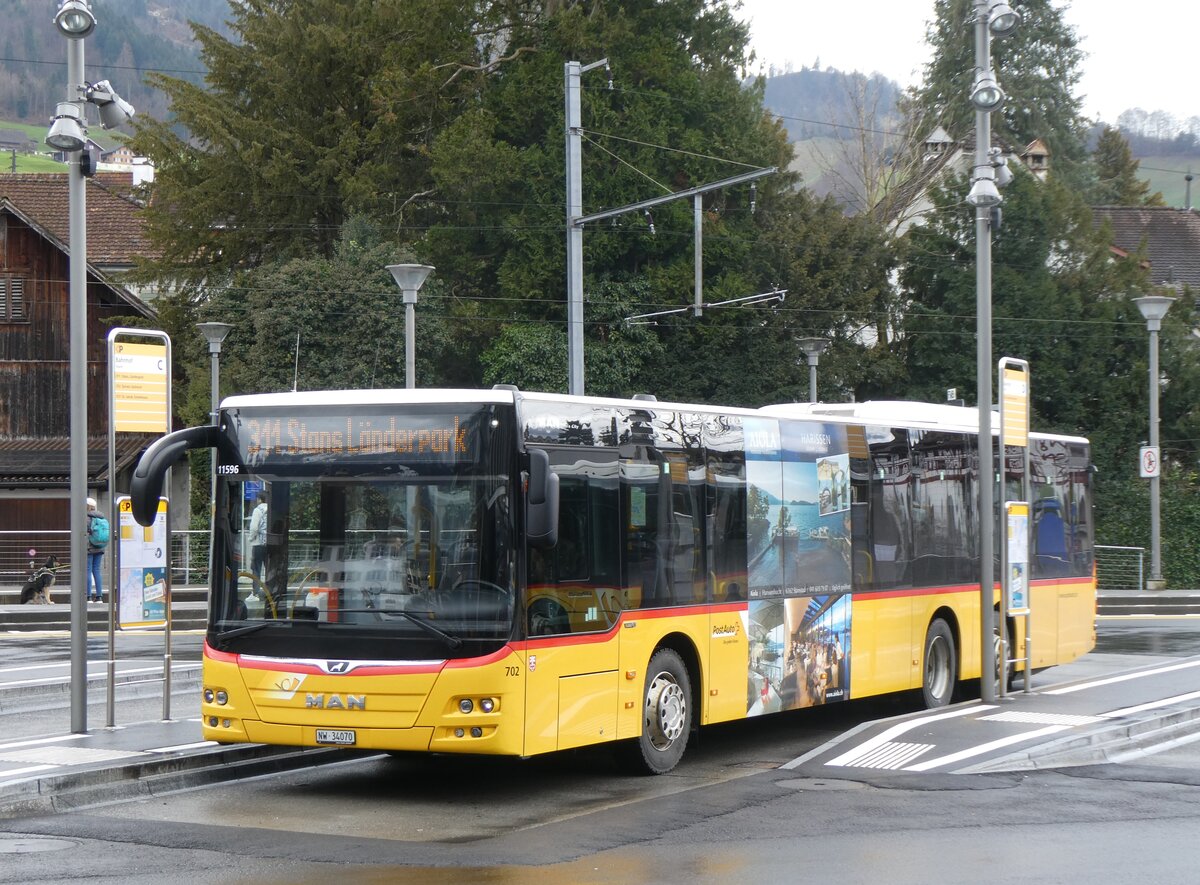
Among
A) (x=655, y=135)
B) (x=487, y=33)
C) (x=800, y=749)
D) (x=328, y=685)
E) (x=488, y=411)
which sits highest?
(x=487, y=33)

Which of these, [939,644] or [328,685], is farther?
[939,644]

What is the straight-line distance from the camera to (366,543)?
11.1 metres

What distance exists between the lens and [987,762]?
42.0ft

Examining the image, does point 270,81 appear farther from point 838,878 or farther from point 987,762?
point 838,878

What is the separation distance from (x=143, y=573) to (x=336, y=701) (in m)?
3.51

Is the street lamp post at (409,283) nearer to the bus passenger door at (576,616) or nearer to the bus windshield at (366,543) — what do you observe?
the bus passenger door at (576,616)

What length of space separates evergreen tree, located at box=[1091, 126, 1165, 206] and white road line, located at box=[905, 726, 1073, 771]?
6724cm

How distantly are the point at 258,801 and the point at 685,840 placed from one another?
317cm

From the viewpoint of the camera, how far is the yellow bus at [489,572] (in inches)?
432

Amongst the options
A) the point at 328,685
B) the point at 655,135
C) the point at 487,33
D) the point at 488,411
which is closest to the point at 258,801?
the point at 328,685

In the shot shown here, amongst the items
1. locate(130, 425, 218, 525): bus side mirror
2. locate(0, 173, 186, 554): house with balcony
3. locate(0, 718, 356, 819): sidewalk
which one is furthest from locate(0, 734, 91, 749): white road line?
locate(0, 173, 186, 554): house with balcony

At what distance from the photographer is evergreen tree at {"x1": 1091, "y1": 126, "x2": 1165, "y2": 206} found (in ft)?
269

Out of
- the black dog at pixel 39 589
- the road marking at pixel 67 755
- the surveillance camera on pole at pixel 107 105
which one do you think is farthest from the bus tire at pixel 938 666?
the black dog at pixel 39 589

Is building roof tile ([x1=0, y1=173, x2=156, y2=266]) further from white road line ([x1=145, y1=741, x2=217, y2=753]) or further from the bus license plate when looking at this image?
the bus license plate
